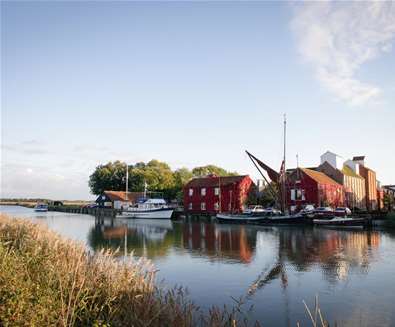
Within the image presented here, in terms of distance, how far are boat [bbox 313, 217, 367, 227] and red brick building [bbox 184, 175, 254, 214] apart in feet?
68.1

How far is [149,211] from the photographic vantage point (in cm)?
7288

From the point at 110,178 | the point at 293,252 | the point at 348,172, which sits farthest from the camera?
the point at 110,178

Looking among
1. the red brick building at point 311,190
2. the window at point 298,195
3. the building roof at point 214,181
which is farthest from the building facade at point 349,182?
the building roof at point 214,181

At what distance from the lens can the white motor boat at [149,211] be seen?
233ft

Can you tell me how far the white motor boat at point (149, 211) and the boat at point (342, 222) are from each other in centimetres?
2968

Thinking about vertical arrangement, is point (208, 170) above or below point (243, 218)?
above

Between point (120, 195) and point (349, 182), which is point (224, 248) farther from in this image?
point (120, 195)

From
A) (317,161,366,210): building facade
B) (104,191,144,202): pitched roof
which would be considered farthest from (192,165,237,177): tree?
(317,161,366,210): building facade

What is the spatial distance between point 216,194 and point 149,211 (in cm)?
1349

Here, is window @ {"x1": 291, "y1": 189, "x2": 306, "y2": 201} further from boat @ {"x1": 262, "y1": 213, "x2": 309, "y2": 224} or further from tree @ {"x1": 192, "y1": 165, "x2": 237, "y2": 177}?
tree @ {"x1": 192, "y1": 165, "x2": 237, "y2": 177}

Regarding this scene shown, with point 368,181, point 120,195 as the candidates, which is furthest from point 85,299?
point 120,195

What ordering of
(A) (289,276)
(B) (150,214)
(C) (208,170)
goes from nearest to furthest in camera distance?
(A) (289,276), (B) (150,214), (C) (208,170)

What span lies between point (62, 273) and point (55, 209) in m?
122

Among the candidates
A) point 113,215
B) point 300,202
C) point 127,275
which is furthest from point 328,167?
point 127,275
